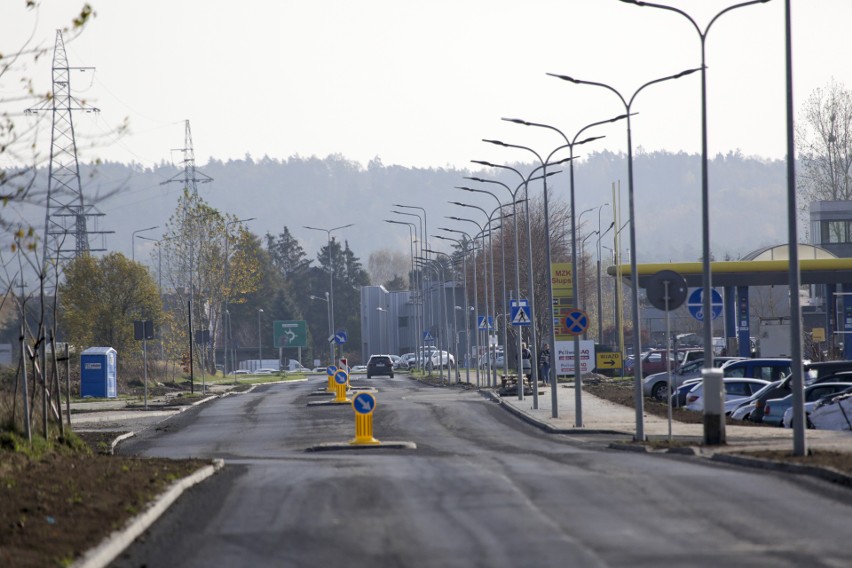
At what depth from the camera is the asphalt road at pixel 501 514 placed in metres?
10.3

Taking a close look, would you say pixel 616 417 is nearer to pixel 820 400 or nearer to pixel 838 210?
pixel 820 400

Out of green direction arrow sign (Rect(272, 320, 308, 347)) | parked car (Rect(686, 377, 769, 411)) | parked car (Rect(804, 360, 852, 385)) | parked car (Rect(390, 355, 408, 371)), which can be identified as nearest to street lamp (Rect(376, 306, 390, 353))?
parked car (Rect(390, 355, 408, 371))

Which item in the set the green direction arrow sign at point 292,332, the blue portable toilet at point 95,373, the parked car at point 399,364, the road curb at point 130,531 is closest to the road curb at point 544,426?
the road curb at point 130,531

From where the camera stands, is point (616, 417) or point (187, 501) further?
point (616, 417)

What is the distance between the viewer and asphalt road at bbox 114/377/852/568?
10.3m

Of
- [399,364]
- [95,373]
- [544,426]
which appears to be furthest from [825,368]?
[399,364]

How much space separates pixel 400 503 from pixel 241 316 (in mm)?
133643

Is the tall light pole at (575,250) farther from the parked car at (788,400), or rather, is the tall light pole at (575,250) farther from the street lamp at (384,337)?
the street lamp at (384,337)

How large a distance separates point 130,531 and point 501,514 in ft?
11.7

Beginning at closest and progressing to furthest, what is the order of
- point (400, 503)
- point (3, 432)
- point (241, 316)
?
1. point (400, 503)
2. point (3, 432)
3. point (241, 316)

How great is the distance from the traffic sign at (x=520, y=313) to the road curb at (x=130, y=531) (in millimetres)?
22563

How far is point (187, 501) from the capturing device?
15.1 meters

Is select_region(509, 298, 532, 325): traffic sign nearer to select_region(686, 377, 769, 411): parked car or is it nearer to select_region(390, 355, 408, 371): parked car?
select_region(686, 377, 769, 411): parked car

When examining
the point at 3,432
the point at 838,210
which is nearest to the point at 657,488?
the point at 3,432
